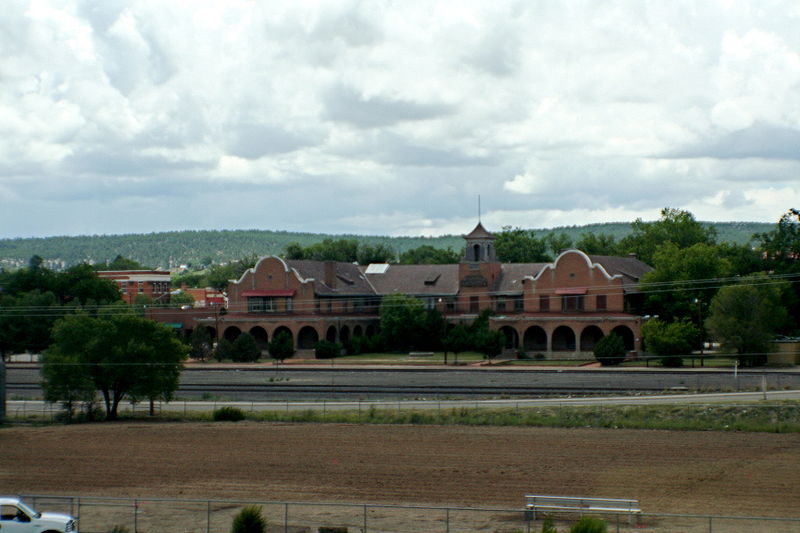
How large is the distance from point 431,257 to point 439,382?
4104 inches

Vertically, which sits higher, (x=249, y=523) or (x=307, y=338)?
(x=307, y=338)

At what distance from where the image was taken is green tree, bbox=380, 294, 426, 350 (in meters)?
98.6

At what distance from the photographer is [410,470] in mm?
36906

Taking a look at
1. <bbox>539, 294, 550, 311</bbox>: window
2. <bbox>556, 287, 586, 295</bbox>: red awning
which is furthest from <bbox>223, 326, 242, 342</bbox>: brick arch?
<bbox>556, 287, 586, 295</bbox>: red awning

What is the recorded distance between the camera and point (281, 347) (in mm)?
90938

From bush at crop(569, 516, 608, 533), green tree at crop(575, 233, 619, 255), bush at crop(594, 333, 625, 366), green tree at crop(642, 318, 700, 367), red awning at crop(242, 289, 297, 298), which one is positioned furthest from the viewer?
green tree at crop(575, 233, 619, 255)

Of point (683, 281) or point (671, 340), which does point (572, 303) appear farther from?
point (671, 340)

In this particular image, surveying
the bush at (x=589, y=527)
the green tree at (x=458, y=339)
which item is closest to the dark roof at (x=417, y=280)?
the green tree at (x=458, y=339)

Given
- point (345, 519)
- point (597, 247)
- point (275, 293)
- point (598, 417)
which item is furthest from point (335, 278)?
point (345, 519)

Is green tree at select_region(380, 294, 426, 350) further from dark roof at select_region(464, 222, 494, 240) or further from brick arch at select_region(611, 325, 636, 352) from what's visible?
brick arch at select_region(611, 325, 636, 352)

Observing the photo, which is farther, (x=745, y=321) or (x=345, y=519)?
(x=745, y=321)

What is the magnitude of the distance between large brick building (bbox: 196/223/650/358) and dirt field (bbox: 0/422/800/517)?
44.7 meters

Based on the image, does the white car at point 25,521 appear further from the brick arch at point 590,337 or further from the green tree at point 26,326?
the green tree at point 26,326

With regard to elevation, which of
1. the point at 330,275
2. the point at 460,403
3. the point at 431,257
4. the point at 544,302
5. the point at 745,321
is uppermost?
the point at 431,257
